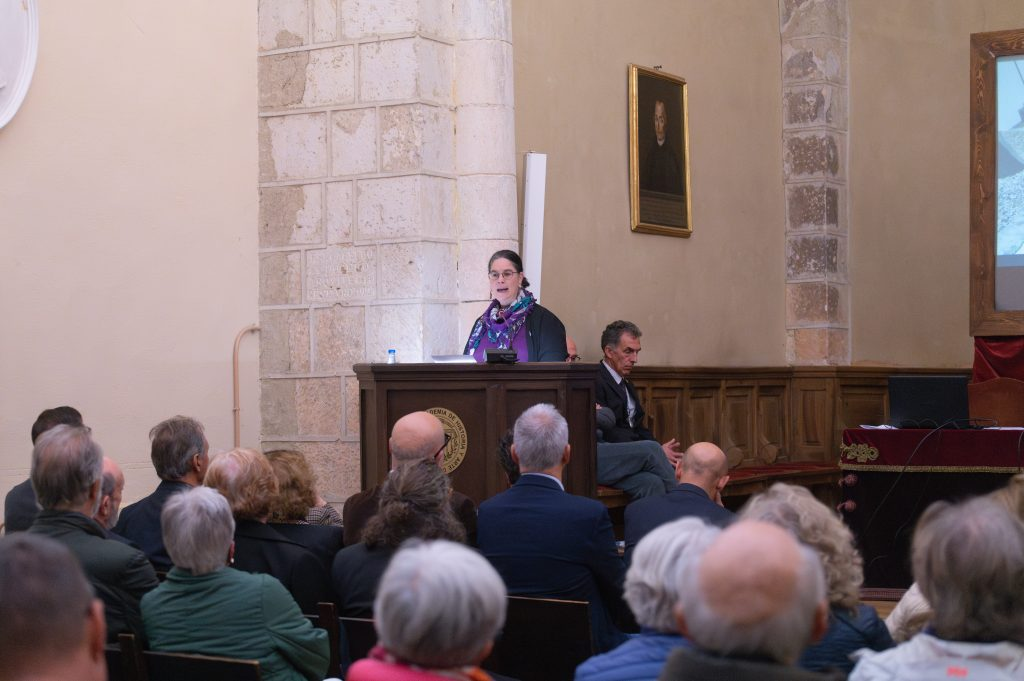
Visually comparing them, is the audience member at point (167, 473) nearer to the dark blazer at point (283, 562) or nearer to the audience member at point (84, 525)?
the dark blazer at point (283, 562)

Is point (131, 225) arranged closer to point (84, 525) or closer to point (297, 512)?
point (297, 512)

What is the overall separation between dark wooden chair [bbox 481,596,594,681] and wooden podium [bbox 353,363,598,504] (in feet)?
8.92

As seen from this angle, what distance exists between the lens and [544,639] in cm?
351

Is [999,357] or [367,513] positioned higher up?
[999,357]

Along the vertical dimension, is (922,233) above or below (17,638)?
above

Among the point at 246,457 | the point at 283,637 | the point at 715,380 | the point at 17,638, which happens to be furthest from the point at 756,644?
the point at 715,380

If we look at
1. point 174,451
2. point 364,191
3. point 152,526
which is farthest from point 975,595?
point 364,191

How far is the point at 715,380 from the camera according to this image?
10.1 m

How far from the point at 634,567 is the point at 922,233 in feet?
30.2

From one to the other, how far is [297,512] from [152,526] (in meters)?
0.63

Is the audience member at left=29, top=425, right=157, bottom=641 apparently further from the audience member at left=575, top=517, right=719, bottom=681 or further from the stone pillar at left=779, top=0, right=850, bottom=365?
the stone pillar at left=779, top=0, right=850, bottom=365

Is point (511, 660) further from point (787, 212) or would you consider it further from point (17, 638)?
point (787, 212)

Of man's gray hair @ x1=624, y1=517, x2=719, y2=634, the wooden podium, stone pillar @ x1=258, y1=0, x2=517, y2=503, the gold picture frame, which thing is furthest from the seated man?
man's gray hair @ x1=624, y1=517, x2=719, y2=634

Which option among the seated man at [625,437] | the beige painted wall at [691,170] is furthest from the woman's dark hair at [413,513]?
the beige painted wall at [691,170]
